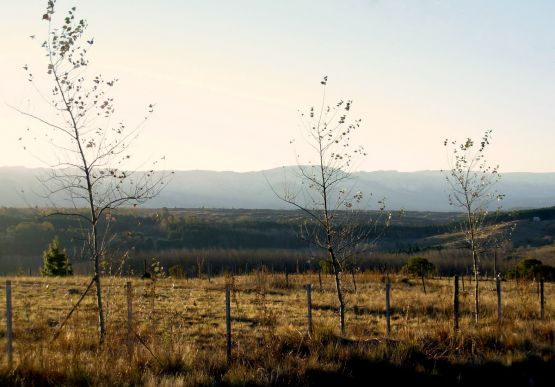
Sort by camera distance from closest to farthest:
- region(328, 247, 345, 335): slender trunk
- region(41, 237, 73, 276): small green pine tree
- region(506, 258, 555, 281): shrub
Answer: region(328, 247, 345, 335): slender trunk → region(506, 258, 555, 281): shrub → region(41, 237, 73, 276): small green pine tree

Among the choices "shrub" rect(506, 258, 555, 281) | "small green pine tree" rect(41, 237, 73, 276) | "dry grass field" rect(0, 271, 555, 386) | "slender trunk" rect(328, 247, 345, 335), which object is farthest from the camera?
"small green pine tree" rect(41, 237, 73, 276)

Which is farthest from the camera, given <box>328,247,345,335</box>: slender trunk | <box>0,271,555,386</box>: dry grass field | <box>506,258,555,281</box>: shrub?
<box>506,258,555,281</box>: shrub

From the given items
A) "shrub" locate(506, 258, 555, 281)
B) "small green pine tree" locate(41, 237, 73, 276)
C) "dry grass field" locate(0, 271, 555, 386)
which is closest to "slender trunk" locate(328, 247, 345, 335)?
"dry grass field" locate(0, 271, 555, 386)

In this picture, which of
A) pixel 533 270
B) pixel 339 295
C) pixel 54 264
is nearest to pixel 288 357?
pixel 339 295

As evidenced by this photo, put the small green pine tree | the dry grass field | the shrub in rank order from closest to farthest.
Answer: the dry grass field → the shrub → the small green pine tree

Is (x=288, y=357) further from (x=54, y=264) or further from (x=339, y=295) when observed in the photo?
(x=54, y=264)

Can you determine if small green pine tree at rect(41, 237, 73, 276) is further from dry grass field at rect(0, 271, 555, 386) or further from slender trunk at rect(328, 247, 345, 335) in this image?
slender trunk at rect(328, 247, 345, 335)

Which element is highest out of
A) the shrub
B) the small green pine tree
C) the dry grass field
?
the dry grass field

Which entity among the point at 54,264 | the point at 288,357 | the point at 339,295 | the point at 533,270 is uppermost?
the point at 339,295

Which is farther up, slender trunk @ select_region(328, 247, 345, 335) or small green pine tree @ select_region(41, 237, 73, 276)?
slender trunk @ select_region(328, 247, 345, 335)

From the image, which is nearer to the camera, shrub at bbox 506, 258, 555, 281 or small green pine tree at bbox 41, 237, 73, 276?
shrub at bbox 506, 258, 555, 281

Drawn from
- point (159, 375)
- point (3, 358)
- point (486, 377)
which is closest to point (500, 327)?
point (486, 377)

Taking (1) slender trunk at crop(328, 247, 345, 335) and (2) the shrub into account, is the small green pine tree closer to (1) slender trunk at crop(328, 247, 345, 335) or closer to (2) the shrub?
(2) the shrub

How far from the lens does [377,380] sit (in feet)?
31.2
